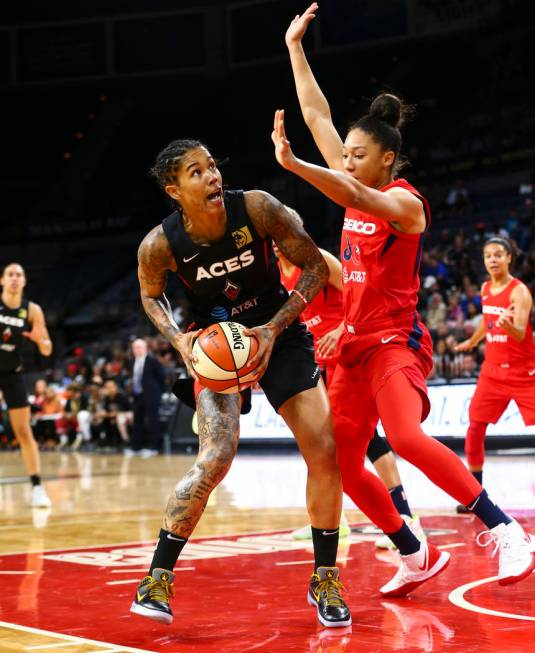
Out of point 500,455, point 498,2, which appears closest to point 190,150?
point 500,455

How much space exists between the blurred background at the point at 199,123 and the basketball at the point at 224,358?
1514 cm

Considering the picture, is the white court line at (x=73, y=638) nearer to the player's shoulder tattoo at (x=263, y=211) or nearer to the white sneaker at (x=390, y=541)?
the player's shoulder tattoo at (x=263, y=211)

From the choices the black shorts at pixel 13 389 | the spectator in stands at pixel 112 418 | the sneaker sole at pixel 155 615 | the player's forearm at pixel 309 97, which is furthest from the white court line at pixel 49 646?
the spectator in stands at pixel 112 418

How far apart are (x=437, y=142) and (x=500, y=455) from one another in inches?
579

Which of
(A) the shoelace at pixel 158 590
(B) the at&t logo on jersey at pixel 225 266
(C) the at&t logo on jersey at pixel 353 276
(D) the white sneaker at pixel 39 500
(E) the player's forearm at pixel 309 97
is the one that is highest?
(E) the player's forearm at pixel 309 97

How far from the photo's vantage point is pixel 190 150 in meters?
4.45

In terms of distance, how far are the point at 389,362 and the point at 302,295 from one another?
0.50 metres

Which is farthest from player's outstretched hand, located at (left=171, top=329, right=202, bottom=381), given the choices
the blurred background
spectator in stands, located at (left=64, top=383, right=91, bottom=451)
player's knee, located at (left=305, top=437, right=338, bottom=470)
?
spectator in stands, located at (left=64, top=383, right=91, bottom=451)

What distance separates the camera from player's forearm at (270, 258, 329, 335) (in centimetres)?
446

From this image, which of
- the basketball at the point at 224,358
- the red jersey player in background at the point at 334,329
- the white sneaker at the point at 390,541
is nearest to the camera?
the basketball at the point at 224,358

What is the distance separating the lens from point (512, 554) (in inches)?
174

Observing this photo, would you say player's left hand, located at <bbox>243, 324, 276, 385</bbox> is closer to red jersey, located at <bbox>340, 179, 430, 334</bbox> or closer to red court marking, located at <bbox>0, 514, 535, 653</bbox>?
red jersey, located at <bbox>340, 179, 430, 334</bbox>

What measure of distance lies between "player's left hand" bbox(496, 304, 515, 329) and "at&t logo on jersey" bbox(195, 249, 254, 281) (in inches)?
153

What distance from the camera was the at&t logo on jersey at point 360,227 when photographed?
15.5 feet
